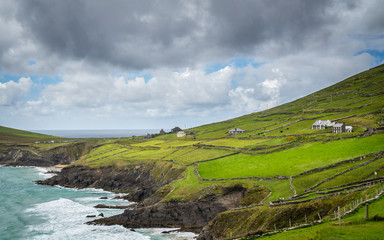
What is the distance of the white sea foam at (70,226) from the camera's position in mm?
51875

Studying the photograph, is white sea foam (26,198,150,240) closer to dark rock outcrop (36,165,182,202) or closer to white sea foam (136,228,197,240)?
white sea foam (136,228,197,240)

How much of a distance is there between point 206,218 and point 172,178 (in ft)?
81.6

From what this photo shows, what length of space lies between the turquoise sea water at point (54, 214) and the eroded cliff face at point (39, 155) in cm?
6332

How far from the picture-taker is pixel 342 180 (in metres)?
43.2

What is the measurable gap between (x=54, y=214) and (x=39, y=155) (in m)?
121

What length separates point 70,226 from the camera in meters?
57.4

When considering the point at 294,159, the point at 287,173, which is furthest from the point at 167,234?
the point at 294,159

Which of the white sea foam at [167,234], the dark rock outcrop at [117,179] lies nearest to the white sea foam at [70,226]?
the white sea foam at [167,234]

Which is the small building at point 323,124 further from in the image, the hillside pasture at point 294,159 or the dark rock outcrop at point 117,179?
the dark rock outcrop at point 117,179

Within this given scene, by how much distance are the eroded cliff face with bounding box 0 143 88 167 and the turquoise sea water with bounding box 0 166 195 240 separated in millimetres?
63324

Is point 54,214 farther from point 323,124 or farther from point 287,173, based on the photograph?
point 323,124

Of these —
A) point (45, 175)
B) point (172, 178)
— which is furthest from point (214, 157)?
point (45, 175)

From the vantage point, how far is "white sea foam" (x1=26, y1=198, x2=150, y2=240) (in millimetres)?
51875

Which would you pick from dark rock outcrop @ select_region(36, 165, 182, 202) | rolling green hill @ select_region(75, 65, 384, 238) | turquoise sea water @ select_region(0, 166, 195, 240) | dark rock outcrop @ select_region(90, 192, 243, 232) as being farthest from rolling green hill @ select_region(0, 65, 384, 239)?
turquoise sea water @ select_region(0, 166, 195, 240)
